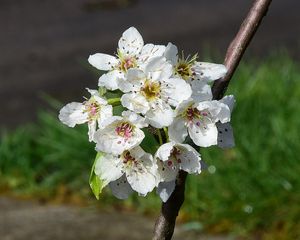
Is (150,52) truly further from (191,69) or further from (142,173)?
(142,173)

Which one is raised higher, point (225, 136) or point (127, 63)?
point (127, 63)

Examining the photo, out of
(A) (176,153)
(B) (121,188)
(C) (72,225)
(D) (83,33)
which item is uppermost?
(A) (176,153)

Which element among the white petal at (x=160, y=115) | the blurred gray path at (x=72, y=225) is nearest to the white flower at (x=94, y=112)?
the white petal at (x=160, y=115)

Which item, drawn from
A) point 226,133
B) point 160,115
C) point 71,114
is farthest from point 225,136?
point 71,114

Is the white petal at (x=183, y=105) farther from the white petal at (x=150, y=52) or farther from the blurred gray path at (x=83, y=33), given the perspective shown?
the blurred gray path at (x=83, y=33)

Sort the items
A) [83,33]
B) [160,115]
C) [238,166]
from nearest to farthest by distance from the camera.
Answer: [160,115] → [238,166] → [83,33]

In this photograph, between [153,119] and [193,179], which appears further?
[193,179]
